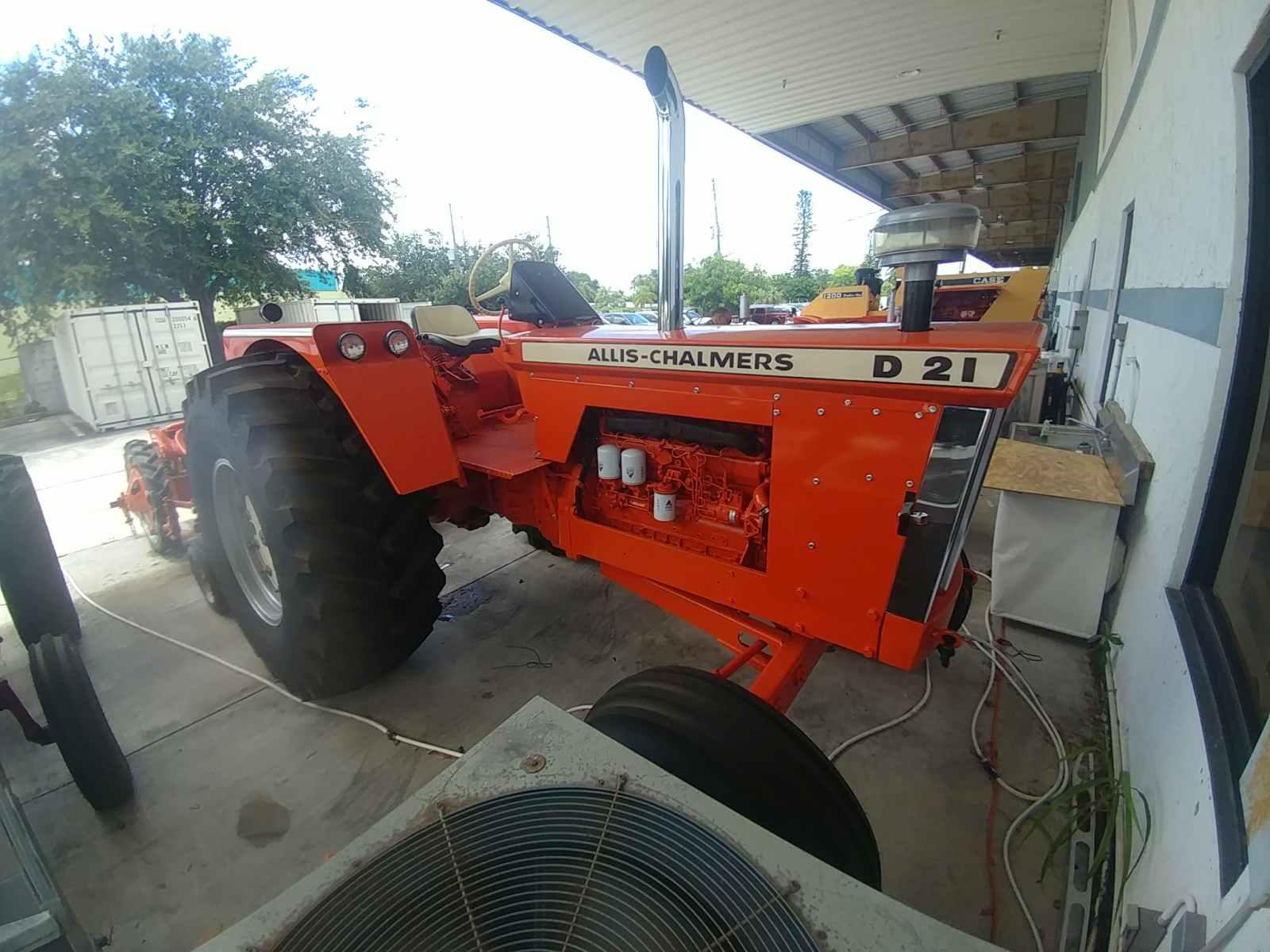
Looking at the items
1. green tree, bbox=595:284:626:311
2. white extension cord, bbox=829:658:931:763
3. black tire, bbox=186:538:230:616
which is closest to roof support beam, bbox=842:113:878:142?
white extension cord, bbox=829:658:931:763

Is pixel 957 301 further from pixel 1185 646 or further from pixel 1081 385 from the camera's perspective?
pixel 1185 646

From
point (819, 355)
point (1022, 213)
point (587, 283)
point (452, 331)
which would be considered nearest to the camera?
point (819, 355)

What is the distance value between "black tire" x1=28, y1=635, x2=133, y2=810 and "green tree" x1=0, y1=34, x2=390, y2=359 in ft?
38.3

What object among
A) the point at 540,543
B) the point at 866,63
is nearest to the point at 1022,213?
the point at 866,63

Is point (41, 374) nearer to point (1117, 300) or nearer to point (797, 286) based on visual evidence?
point (1117, 300)

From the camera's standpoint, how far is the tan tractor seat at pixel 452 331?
288cm

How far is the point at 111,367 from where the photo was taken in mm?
9172

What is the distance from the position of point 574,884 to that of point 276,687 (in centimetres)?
230

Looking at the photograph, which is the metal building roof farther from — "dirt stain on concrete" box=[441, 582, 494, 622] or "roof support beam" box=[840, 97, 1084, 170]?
"dirt stain on concrete" box=[441, 582, 494, 622]

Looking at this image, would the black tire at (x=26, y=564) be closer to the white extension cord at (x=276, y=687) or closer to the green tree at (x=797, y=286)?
the white extension cord at (x=276, y=687)

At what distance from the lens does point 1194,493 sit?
152 centimetres

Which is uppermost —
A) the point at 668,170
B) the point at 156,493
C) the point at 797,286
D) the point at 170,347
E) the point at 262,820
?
the point at 797,286

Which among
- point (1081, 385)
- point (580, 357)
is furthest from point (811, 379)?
point (1081, 385)

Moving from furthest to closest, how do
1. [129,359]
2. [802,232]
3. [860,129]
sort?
[802,232] < [129,359] < [860,129]
